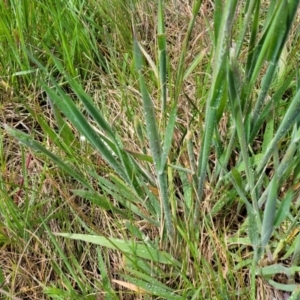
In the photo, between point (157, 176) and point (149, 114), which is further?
point (157, 176)

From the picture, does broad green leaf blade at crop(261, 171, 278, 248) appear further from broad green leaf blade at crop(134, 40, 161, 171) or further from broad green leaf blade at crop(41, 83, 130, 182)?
broad green leaf blade at crop(41, 83, 130, 182)

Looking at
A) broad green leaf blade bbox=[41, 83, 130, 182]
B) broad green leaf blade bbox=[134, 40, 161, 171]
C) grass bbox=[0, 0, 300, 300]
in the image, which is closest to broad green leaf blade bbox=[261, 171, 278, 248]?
grass bbox=[0, 0, 300, 300]

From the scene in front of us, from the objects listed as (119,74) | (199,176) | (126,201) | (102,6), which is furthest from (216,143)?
(102,6)

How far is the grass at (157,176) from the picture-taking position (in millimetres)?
723

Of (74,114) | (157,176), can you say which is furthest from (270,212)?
(74,114)

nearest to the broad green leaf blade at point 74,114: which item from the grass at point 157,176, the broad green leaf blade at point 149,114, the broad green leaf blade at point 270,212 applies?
the grass at point 157,176

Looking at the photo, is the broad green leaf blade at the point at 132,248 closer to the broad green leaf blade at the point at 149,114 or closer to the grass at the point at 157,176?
the grass at the point at 157,176

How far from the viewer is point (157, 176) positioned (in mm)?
775

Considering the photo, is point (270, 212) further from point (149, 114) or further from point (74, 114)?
point (74, 114)

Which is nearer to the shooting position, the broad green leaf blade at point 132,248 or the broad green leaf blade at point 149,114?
the broad green leaf blade at point 149,114

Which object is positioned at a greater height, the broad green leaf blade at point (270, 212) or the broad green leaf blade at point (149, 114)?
the broad green leaf blade at point (149, 114)

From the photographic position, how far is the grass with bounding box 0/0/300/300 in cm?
72

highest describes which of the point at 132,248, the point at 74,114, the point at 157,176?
the point at 74,114

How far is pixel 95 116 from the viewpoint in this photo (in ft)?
2.45
